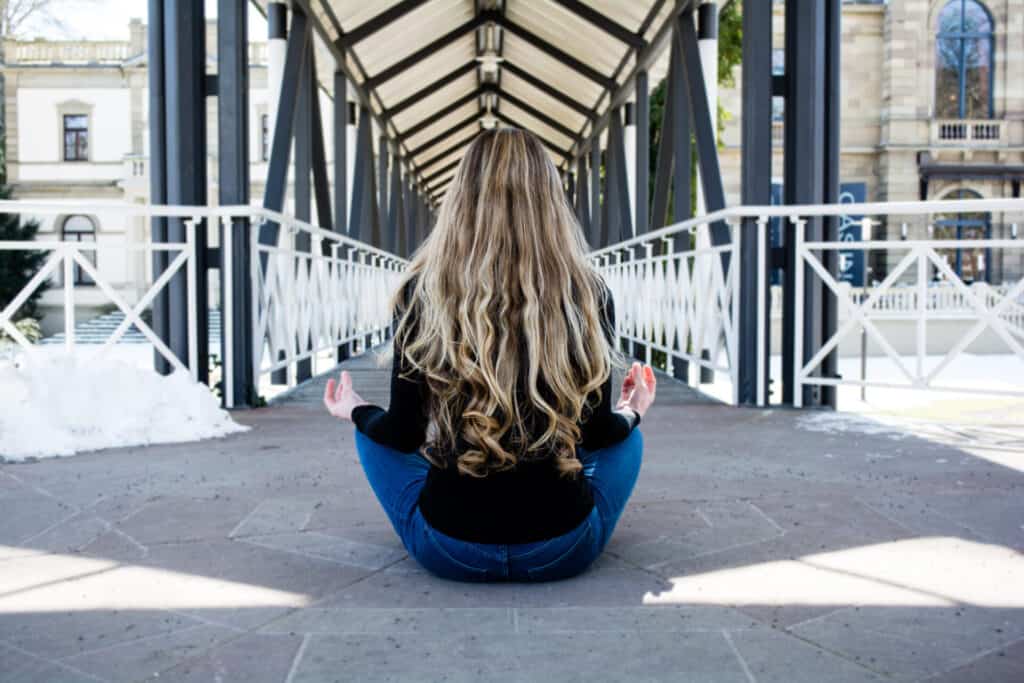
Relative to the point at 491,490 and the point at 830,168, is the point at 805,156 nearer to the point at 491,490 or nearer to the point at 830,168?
the point at 830,168

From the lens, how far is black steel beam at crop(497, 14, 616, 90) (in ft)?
40.3

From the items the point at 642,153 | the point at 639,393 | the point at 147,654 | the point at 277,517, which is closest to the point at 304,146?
the point at 642,153

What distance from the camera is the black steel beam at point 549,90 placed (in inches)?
572

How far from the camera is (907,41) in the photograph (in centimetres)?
2652

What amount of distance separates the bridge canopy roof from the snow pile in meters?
4.30

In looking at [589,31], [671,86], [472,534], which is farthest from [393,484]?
[589,31]

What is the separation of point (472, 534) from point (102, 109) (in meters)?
31.0

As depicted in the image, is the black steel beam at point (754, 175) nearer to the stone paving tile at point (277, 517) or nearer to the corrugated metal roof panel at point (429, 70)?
the stone paving tile at point (277, 517)

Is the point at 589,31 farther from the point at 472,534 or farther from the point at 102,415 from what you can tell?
the point at 472,534

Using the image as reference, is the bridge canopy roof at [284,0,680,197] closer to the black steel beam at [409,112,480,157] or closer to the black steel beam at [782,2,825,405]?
the black steel beam at [409,112,480,157]

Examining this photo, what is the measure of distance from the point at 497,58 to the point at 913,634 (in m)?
12.1

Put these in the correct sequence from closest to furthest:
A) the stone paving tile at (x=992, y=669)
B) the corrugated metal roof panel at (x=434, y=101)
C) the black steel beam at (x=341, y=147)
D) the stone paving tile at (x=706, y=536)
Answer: the stone paving tile at (x=992, y=669)
the stone paving tile at (x=706, y=536)
the black steel beam at (x=341, y=147)
the corrugated metal roof panel at (x=434, y=101)

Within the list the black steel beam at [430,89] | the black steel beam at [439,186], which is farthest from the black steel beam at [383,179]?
the black steel beam at [439,186]

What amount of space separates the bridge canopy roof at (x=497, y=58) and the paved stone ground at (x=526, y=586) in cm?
567
